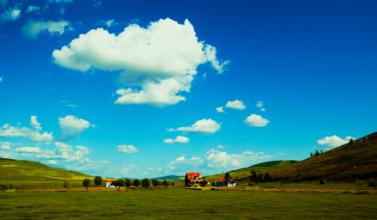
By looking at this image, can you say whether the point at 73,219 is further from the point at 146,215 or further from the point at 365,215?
the point at 365,215

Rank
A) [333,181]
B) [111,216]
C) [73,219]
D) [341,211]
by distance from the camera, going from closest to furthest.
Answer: [73,219] < [111,216] < [341,211] < [333,181]

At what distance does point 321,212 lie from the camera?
60.8m

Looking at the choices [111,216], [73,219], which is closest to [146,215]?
[111,216]

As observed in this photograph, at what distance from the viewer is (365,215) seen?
182ft

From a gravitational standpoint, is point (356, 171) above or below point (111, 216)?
above

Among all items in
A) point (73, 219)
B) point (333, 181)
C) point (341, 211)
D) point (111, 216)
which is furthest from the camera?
point (333, 181)

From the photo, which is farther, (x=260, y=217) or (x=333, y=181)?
(x=333, y=181)

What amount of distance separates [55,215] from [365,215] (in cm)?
4459

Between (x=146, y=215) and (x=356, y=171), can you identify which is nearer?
(x=146, y=215)

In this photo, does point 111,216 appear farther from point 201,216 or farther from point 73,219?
point 201,216

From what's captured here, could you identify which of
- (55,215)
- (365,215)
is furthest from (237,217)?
(55,215)

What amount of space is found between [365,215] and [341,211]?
21.2 ft

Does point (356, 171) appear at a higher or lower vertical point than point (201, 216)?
higher

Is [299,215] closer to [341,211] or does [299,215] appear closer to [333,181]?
[341,211]
